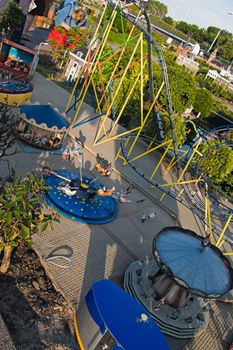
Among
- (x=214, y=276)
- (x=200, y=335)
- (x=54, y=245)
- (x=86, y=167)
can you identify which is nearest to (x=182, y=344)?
(x=200, y=335)

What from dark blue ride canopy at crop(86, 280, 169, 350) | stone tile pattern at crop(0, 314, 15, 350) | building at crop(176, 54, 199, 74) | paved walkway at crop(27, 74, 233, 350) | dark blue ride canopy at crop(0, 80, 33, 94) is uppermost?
building at crop(176, 54, 199, 74)

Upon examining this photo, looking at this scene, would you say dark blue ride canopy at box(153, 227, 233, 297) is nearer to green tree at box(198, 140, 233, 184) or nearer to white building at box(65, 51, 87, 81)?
green tree at box(198, 140, 233, 184)

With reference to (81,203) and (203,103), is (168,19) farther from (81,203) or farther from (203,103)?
(81,203)

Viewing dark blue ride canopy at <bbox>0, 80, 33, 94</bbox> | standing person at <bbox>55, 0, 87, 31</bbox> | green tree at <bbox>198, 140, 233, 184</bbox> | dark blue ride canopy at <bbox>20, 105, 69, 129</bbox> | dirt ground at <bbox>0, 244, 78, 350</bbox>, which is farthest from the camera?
standing person at <bbox>55, 0, 87, 31</bbox>

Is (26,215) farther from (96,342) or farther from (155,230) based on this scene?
(155,230)

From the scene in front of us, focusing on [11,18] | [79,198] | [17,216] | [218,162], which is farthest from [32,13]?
[17,216]

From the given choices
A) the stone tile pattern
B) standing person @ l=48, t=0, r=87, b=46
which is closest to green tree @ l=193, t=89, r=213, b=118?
standing person @ l=48, t=0, r=87, b=46

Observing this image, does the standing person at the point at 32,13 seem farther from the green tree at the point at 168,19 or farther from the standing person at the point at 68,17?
the green tree at the point at 168,19
